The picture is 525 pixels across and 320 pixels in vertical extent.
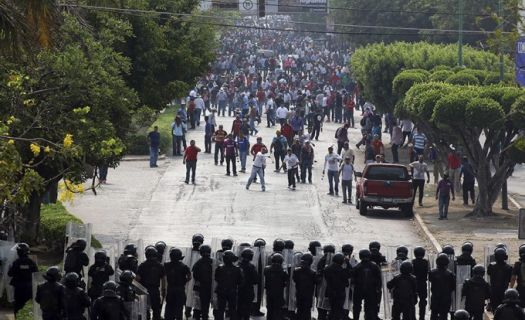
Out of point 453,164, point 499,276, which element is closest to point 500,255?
point 499,276

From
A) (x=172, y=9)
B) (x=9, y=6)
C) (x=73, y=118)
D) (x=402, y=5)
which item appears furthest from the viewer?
(x=402, y=5)

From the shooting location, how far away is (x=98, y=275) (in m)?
21.4

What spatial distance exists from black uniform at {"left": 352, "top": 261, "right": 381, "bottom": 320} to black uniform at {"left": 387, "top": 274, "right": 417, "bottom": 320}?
18.0 inches

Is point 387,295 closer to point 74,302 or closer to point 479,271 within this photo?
point 479,271

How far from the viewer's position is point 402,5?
258ft

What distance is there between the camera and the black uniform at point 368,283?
72.4 ft

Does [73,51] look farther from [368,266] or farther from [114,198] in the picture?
[114,198]

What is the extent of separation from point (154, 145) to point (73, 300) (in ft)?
77.1

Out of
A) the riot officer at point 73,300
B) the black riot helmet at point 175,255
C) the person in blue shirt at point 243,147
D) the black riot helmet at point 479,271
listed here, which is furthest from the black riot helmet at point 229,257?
the person in blue shirt at point 243,147

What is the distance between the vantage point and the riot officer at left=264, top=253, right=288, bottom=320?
22188mm

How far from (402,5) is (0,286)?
57.4 metres

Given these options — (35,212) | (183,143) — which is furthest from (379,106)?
(35,212)

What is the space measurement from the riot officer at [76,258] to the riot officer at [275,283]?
2.67 meters

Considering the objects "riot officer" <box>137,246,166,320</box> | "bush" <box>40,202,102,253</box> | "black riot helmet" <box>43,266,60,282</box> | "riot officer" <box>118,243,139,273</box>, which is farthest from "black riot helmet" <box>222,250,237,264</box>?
"bush" <box>40,202,102,253</box>
